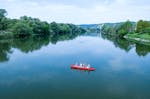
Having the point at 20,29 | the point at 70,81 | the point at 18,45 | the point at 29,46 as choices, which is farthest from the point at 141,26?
the point at 70,81

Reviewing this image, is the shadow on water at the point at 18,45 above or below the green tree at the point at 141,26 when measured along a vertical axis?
below

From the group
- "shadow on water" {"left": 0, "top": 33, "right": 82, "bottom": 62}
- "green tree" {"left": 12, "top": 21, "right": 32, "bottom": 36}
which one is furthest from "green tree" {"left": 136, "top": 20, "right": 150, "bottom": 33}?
"green tree" {"left": 12, "top": 21, "right": 32, "bottom": 36}

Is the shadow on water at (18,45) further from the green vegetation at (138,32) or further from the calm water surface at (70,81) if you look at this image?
the green vegetation at (138,32)

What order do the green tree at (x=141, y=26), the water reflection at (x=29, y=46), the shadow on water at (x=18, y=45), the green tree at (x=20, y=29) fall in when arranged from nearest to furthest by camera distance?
the shadow on water at (x=18, y=45) → the water reflection at (x=29, y=46) → the green tree at (x=20, y=29) → the green tree at (x=141, y=26)

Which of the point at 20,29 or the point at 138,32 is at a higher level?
the point at 20,29

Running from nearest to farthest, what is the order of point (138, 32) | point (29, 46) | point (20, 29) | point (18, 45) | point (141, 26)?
point (29, 46), point (18, 45), point (20, 29), point (138, 32), point (141, 26)

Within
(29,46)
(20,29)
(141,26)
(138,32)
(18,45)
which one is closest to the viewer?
(29,46)

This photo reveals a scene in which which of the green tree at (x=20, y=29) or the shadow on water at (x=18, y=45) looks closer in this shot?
the shadow on water at (x=18, y=45)

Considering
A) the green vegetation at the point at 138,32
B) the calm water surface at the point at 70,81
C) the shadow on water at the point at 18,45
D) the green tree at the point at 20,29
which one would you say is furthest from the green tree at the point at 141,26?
the calm water surface at the point at 70,81

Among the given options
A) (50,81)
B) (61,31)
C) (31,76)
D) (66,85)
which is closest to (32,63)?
(31,76)

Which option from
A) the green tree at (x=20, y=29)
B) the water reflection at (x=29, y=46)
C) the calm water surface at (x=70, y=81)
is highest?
the green tree at (x=20, y=29)

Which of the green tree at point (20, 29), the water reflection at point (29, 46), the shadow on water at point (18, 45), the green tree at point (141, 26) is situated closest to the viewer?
the shadow on water at point (18, 45)

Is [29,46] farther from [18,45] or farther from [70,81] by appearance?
[70,81]
